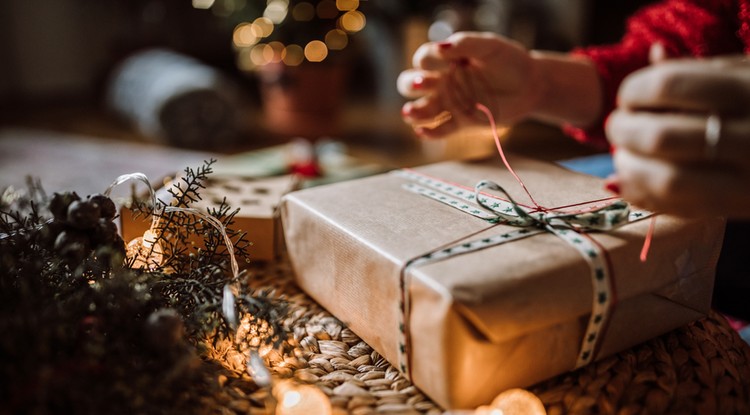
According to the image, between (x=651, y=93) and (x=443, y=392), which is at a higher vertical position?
(x=651, y=93)

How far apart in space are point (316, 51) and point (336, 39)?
0.25 feet

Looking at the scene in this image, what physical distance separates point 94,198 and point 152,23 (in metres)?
2.32

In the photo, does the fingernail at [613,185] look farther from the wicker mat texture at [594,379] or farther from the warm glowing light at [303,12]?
the warm glowing light at [303,12]

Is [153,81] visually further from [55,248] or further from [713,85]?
[713,85]

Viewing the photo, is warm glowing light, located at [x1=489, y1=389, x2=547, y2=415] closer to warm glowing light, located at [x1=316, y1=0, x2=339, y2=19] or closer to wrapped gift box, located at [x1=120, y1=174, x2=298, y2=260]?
wrapped gift box, located at [x1=120, y1=174, x2=298, y2=260]

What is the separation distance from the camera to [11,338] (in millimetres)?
395

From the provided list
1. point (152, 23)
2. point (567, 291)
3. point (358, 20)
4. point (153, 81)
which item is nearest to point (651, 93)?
point (567, 291)

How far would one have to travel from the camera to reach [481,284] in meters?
0.46

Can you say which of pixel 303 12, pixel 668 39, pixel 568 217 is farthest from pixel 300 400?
pixel 303 12

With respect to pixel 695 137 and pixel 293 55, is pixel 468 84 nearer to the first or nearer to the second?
pixel 695 137

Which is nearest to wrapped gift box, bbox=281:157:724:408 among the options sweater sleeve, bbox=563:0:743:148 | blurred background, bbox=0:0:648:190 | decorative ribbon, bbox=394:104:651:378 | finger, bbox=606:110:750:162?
decorative ribbon, bbox=394:104:651:378

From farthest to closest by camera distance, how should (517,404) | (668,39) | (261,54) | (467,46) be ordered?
(261,54)
(668,39)
(467,46)
(517,404)

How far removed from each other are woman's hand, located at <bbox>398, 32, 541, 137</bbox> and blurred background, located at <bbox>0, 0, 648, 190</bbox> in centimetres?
104

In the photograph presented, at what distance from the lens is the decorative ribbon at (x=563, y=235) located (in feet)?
1.63
